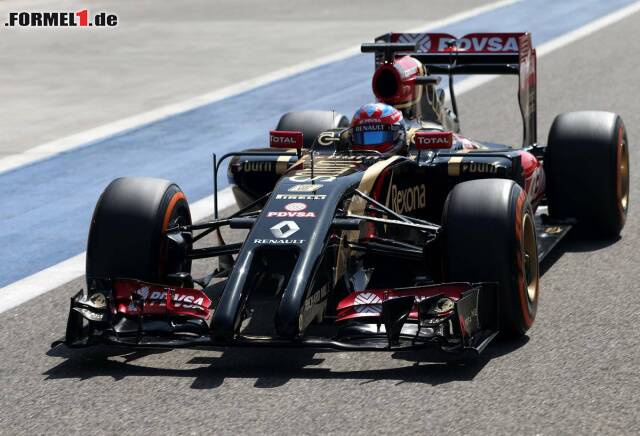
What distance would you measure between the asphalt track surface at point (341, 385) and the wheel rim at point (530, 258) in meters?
0.23

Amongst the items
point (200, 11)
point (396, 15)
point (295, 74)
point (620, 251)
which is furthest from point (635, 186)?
point (200, 11)

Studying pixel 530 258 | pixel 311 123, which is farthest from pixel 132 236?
pixel 311 123

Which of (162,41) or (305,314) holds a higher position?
(162,41)

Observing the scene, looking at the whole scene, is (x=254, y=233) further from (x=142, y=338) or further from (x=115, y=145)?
(x=115, y=145)

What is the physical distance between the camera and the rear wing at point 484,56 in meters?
10.7

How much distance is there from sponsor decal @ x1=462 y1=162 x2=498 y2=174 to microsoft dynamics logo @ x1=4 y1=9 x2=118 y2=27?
53.7 feet

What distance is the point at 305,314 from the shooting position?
7.07 m

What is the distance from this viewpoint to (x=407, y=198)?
8.61m

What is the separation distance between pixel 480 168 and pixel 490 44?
256 cm

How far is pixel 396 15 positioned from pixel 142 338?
59.2 feet

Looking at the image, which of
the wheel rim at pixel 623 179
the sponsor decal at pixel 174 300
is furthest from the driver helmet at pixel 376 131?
the wheel rim at pixel 623 179

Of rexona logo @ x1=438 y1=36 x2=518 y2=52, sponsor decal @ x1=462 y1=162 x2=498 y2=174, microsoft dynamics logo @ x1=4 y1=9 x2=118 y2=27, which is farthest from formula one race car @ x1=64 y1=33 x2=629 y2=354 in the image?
microsoft dynamics logo @ x1=4 y1=9 x2=118 y2=27

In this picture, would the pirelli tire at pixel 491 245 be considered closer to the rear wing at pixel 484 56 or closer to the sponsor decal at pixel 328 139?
the sponsor decal at pixel 328 139

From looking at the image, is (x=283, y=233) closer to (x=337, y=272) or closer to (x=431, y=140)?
(x=337, y=272)
